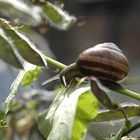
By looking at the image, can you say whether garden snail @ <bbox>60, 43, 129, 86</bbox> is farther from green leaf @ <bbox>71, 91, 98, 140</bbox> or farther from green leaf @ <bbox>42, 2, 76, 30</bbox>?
green leaf @ <bbox>42, 2, 76, 30</bbox>

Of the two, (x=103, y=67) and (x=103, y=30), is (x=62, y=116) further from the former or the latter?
(x=103, y=30)

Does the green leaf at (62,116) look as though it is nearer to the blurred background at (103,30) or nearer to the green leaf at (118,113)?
the green leaf at (118,113)

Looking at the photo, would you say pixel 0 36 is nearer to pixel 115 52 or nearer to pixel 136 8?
pixel 115 52

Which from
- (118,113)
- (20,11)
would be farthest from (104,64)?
(20,11)

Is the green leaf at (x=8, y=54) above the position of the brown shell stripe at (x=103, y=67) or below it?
above

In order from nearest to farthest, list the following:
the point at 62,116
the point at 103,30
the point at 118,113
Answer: the point at 62,116, the point at 118,113, the point at 103,30

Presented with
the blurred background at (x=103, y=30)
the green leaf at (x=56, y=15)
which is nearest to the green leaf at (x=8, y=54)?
the green leaf at (x=56, y=15)
